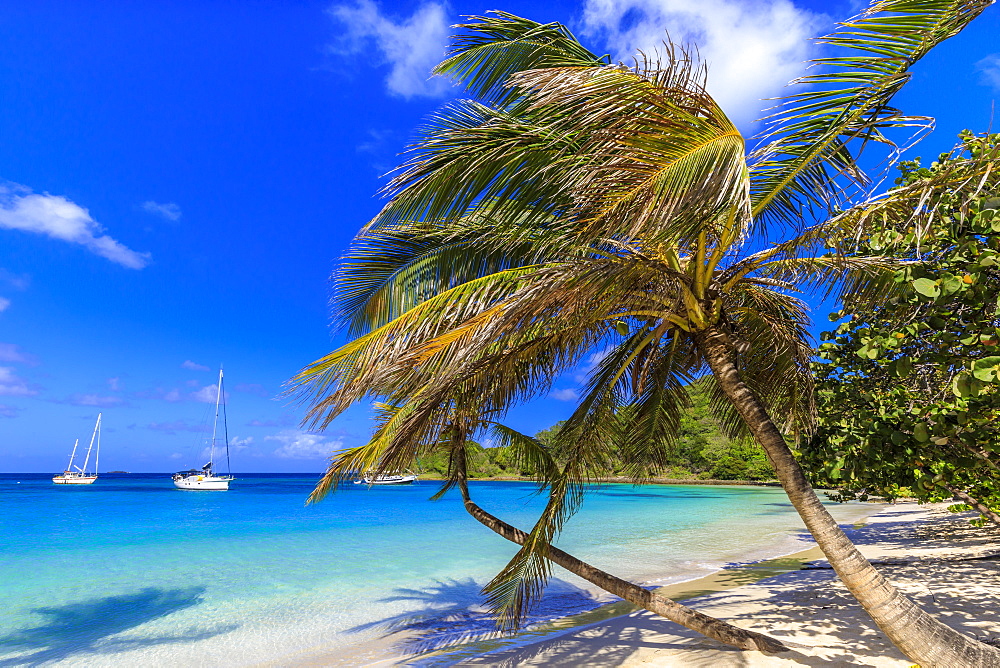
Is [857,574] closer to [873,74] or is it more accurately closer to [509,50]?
[873,74]

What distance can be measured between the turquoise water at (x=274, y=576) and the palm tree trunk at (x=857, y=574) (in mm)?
5196

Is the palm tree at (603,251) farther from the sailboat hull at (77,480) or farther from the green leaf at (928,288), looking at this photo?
the sailboat hull at (77,480)

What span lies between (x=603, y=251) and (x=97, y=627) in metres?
9.63

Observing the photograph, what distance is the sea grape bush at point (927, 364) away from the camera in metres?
2.60

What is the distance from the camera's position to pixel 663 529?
1892cm

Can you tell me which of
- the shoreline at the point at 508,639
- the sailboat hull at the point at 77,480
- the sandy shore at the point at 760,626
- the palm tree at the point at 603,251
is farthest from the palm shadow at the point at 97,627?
the sailboat hull at the point at 77,480

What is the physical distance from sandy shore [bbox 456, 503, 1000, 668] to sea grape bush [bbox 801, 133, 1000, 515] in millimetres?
1494

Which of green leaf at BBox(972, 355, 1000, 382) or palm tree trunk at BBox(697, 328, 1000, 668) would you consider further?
palm tree trunk at BBox(697, 328, 1000, 668)

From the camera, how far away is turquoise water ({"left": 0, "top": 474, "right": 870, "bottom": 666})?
7.50 meters

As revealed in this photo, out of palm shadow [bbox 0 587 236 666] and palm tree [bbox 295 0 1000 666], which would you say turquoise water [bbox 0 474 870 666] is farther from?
palm tree [bbox 295 0 1000 666]

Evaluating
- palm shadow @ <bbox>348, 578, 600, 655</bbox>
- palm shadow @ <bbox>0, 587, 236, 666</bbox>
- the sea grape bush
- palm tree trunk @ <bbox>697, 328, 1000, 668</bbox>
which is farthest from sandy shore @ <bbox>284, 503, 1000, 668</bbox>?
palm shadow @ <bbox>0, 587, 236, 666</bbox>

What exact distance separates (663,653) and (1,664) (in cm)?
785

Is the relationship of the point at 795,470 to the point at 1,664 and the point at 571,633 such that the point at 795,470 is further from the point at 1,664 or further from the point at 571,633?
the point at 1,664

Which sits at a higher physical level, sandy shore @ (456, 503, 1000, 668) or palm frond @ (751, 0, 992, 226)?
palm frond @ (751, 0, 992, 226)
